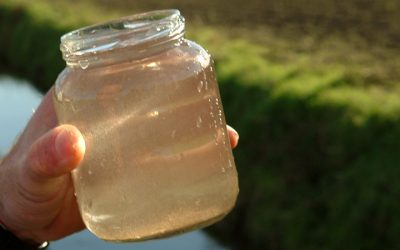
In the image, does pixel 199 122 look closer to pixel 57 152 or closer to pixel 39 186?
pixel 57 152

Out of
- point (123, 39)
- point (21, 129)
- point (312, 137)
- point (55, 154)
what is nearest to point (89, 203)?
point (55, 154)

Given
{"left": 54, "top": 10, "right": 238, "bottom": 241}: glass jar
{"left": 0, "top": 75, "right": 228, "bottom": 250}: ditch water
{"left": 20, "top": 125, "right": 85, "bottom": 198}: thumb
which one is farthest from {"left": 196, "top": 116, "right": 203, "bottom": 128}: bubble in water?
{"left": 0, "top": 75, "right": 228, "bottom": 250}: ditch water

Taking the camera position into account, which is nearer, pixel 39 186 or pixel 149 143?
pixel 149 143

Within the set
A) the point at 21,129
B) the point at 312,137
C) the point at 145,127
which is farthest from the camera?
the point at 312,137

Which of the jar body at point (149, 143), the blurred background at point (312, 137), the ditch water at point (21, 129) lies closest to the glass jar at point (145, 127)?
A: the jar body at point (149, 143)

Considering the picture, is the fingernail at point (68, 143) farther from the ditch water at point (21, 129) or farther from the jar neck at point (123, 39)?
the ditch water at point (21, 129)

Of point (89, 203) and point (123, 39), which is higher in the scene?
point (123, 39)
